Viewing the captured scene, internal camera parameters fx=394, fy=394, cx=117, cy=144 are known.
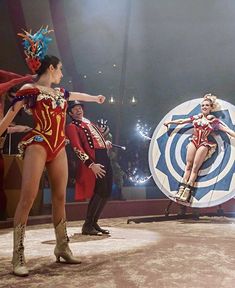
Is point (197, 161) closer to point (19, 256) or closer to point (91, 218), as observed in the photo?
point (91, 218)

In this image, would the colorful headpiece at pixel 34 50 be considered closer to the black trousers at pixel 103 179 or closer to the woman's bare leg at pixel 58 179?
the woman's bare leg at pixel 58 179

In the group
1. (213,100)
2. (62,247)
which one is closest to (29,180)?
(62,247)

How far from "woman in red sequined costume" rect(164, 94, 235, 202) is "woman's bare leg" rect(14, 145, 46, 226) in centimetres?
231

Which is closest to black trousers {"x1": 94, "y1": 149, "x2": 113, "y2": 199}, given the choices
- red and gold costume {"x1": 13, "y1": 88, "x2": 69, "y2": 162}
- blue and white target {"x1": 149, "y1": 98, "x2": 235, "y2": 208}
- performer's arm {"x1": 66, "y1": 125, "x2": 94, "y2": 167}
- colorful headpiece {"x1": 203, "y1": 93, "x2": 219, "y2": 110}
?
performer's arm {"x1": 66, "y1": 125, "x2": 94, "y2": 167}

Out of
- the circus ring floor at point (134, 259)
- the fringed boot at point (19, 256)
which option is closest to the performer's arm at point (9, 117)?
the fringed boot at point (19, 256)

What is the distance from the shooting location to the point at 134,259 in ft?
7.64

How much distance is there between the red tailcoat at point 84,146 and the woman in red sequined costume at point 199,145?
115 centimetres

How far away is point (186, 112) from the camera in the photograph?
4.50 meters

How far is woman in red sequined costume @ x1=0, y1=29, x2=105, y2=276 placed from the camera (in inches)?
81.5

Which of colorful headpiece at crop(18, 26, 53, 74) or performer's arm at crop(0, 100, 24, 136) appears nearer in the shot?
performer's arm at crop(0, 100, 24, 136)

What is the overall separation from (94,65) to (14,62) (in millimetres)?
3241

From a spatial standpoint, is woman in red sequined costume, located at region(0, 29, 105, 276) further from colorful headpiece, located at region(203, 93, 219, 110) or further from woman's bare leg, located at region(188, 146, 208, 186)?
colorful headpiece, located at region(203, 93, 219, 110)

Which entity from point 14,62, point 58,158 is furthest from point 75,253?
point 14,62

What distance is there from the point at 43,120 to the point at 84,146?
1.23 meters
